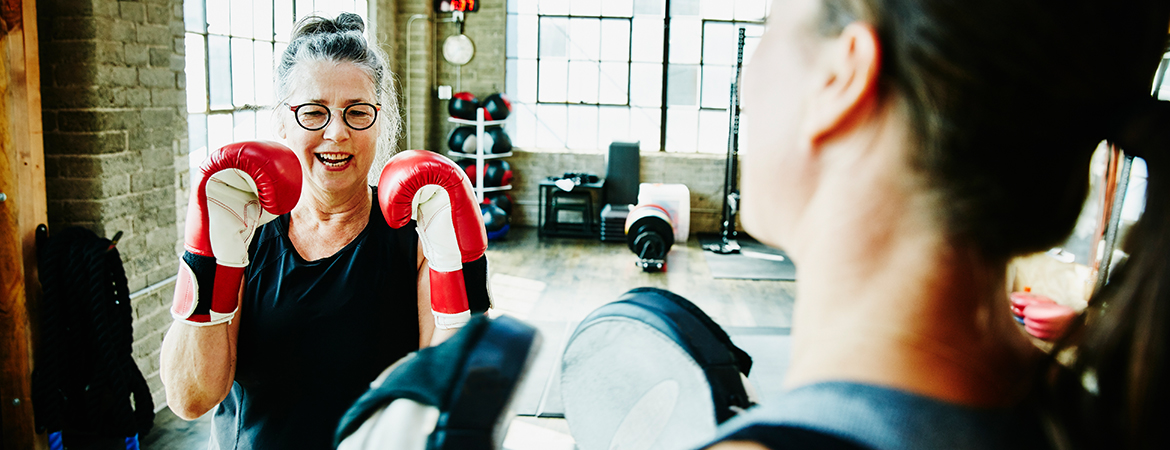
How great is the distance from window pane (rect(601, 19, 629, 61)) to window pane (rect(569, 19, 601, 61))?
55 mm

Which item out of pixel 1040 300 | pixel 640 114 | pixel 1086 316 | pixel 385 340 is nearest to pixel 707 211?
pixel 640 114

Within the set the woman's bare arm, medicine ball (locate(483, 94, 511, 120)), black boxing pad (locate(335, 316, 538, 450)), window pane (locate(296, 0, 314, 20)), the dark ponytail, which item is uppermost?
window pane (locate(296, 0, 314, 20))

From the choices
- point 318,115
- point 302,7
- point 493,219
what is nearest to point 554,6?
point 493,219

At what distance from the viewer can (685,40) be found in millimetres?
7781

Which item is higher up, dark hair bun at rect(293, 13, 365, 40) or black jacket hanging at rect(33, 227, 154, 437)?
dark hair bun at rect(293, 13, 365, 40)

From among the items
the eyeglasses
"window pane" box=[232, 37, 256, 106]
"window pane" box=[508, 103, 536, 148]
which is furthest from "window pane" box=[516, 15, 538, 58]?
the eyeglasses

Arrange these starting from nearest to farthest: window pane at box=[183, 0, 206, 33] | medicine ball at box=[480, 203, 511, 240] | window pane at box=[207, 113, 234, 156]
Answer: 1. window pane at box=[183, 0, 206, 33]
2. window pane at box=[207, 113, 234, 156]
3. medicine ball at box=[480, 203, 511, 240]

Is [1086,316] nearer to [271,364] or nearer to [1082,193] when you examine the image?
[1082,193]

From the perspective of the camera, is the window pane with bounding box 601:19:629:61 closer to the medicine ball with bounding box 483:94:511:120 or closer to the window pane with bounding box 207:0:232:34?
the medicine ball with bounding box 483:94:511:120

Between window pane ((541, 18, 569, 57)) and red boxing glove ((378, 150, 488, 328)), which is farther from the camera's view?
window pane ((541, 18, 569, 57))

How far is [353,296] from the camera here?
145 centimetres

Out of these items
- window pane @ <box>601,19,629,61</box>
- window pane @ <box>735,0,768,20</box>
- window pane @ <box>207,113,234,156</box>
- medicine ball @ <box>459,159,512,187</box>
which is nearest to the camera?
window pane @ <box>207,113,234,156</box>

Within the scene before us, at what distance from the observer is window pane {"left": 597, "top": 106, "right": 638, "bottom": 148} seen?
798cm

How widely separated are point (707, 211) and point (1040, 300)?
13.1 feet
